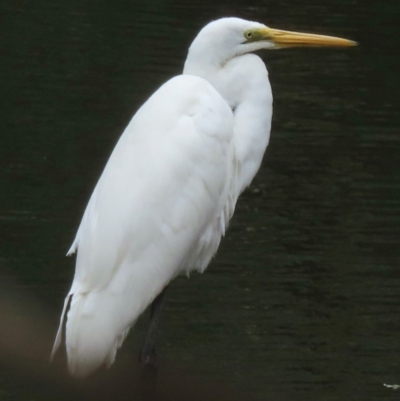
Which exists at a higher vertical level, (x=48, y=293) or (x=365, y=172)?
(x=48, y=293)

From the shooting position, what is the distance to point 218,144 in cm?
475

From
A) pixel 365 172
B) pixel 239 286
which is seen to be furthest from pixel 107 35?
pixel 239 286

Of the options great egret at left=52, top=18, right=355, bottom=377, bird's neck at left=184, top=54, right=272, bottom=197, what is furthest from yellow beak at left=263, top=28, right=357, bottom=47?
bird's neck at left=184, top=54, right=272, bottom=197

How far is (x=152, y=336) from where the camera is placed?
482 cm

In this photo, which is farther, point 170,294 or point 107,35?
point 107,35

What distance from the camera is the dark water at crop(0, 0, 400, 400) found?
511 centimetres

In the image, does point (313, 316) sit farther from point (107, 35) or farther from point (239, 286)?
point (107, 35)

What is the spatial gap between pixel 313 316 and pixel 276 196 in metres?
1.60

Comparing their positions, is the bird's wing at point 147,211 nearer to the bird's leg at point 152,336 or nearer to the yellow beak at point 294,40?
the bird's leg at point 152,336

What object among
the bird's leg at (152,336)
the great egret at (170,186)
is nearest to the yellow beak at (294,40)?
the great egret at (170,186)

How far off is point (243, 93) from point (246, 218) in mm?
1938

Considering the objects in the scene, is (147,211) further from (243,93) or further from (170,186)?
(243,93)

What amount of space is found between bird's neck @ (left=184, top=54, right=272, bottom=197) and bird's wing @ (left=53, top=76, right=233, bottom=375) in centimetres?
10

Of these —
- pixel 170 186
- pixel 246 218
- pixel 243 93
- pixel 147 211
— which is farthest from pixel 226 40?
pixel 246 218
